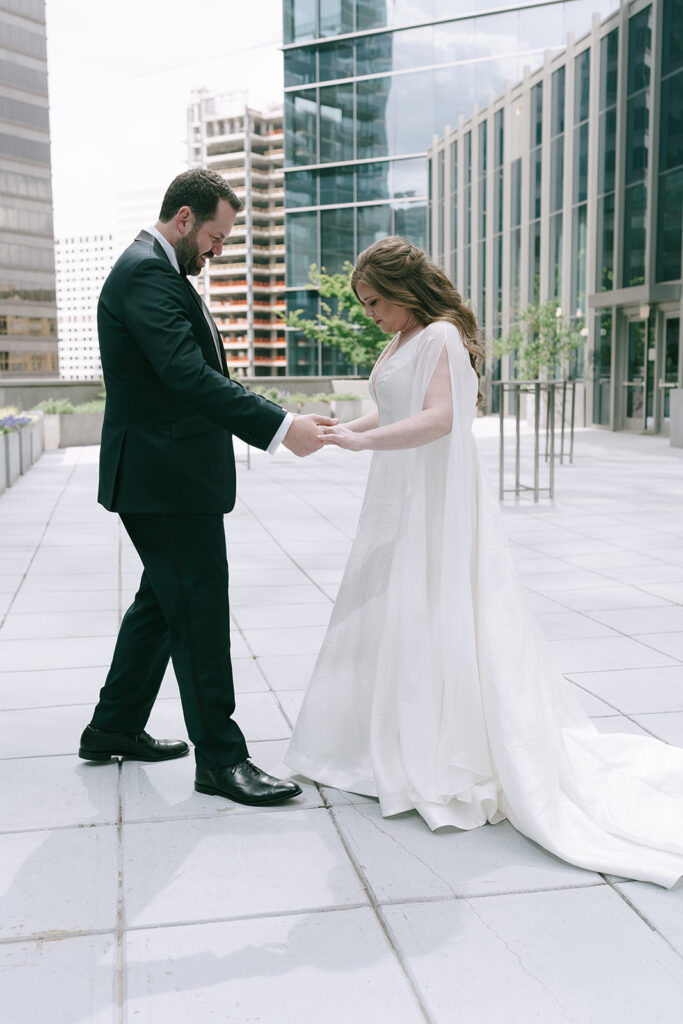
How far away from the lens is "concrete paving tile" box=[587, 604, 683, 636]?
6.00 metres

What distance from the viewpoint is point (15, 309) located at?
86.1m

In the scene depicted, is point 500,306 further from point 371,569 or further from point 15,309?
point 15,309

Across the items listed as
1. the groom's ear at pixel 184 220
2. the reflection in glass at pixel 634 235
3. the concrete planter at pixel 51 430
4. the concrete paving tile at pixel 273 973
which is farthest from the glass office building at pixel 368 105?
the concrete paving tile at pixel 273 973

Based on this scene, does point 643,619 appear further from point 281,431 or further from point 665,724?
point 281,431

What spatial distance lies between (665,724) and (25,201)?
94.7 m

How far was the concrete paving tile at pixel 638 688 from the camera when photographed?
178 inches

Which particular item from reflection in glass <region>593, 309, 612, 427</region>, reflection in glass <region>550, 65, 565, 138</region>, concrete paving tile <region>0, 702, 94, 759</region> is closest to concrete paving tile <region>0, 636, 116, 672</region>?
concrete paving tile <region>0, 702, 94, 759</region>

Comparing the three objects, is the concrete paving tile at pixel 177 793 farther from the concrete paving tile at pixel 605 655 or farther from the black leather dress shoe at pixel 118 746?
the concrete paving tile at pixel 605 655

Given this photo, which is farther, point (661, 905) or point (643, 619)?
point (643, 619)

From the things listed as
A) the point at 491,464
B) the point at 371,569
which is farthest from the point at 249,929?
the point at 491,464

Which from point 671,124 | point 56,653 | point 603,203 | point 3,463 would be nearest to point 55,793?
point 56,653

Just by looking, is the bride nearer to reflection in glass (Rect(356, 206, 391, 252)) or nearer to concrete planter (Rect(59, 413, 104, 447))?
concrete planter (Rect(59, 413, 104, 447))

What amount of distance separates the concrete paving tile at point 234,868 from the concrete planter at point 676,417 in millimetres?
17739

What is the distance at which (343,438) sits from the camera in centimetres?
339
